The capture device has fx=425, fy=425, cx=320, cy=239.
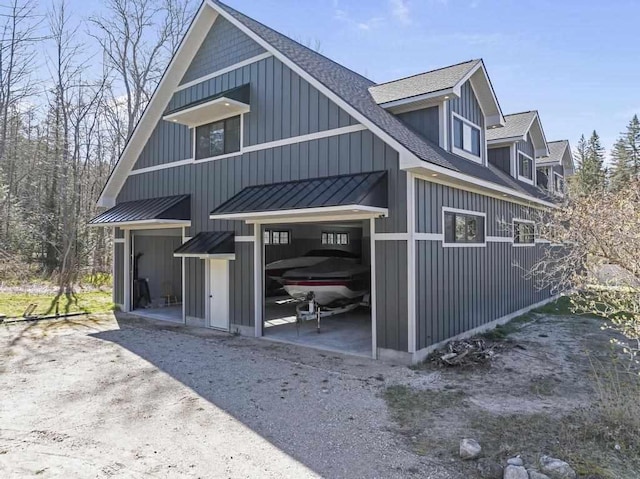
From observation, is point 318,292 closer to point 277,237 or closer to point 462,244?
point 462,244

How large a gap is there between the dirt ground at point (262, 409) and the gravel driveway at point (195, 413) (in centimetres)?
2

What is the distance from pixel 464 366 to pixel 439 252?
207 cm

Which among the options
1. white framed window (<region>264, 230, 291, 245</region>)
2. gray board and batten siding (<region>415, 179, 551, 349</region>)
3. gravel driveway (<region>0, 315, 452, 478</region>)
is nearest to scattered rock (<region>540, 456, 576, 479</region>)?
gravel driveway (<region>0, 315, 452, 478</region>)

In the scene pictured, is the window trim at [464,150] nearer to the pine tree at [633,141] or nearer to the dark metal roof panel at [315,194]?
the dark metal roof panel at [315,194]

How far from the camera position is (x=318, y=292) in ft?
36.6

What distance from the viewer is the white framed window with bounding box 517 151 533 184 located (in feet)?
46.3

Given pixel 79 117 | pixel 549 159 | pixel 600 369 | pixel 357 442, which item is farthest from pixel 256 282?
pixel 79 117

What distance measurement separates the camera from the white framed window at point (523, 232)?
12.0 m

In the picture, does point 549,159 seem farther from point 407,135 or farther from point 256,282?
point 256,282

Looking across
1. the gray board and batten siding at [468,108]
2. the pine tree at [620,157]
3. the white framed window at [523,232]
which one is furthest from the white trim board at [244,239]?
the pine tree at [620,157]

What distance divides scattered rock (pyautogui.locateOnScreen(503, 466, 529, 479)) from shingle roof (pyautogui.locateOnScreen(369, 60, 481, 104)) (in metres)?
7.30

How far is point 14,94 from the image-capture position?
18.2m

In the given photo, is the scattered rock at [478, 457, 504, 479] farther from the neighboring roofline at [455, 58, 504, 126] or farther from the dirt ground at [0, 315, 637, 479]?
the neighboring roofline at [455, 58, 504, 126]

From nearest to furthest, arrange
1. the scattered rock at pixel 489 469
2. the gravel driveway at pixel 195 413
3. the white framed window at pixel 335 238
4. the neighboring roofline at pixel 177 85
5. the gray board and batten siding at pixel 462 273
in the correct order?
the scattered rock at pixel 489 469 → the gravel driveway at pixel 195 413 → the neighboring roofline at pixel 177 85 → the gray board and batten siding at pixel 462 273 → the white framed window at pixel 335 238
